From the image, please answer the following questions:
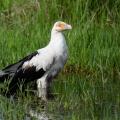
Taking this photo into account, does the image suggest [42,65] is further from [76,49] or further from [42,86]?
[76,49]

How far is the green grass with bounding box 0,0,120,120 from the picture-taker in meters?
8.53

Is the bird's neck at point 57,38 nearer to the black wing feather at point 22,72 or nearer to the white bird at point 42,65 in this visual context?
the white bird at point 42,65

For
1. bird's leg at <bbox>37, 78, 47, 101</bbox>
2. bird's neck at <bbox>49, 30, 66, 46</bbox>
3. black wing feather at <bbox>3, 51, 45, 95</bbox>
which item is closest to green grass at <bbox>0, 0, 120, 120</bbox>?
bird's leg at <bbox>37, 78, 47, 101</bbox>

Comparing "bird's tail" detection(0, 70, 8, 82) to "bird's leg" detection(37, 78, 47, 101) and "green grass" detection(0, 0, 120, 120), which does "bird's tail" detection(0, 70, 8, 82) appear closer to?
"bird's leg" detection(37, 78, 47, 101)

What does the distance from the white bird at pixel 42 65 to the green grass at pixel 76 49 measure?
Result: 223mm

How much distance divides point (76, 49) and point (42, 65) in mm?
→ 1079

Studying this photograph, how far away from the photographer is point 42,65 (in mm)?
10164

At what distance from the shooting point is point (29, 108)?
343 inches

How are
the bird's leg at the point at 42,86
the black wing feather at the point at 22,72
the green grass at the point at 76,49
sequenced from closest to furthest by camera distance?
the green grass at the point at 76,49, the bird's leg at the point at 42,86, the black wing feather at the point at 22,72

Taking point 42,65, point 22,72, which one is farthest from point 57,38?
point 22,72

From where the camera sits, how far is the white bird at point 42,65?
10.1 metres

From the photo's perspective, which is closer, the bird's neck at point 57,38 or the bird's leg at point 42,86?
the bird's leg at point 42,86

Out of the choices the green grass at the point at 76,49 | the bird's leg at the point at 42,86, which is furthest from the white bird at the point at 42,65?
the green grass at the point at 76,49

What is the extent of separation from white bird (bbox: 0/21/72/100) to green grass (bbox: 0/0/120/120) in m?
0.22
